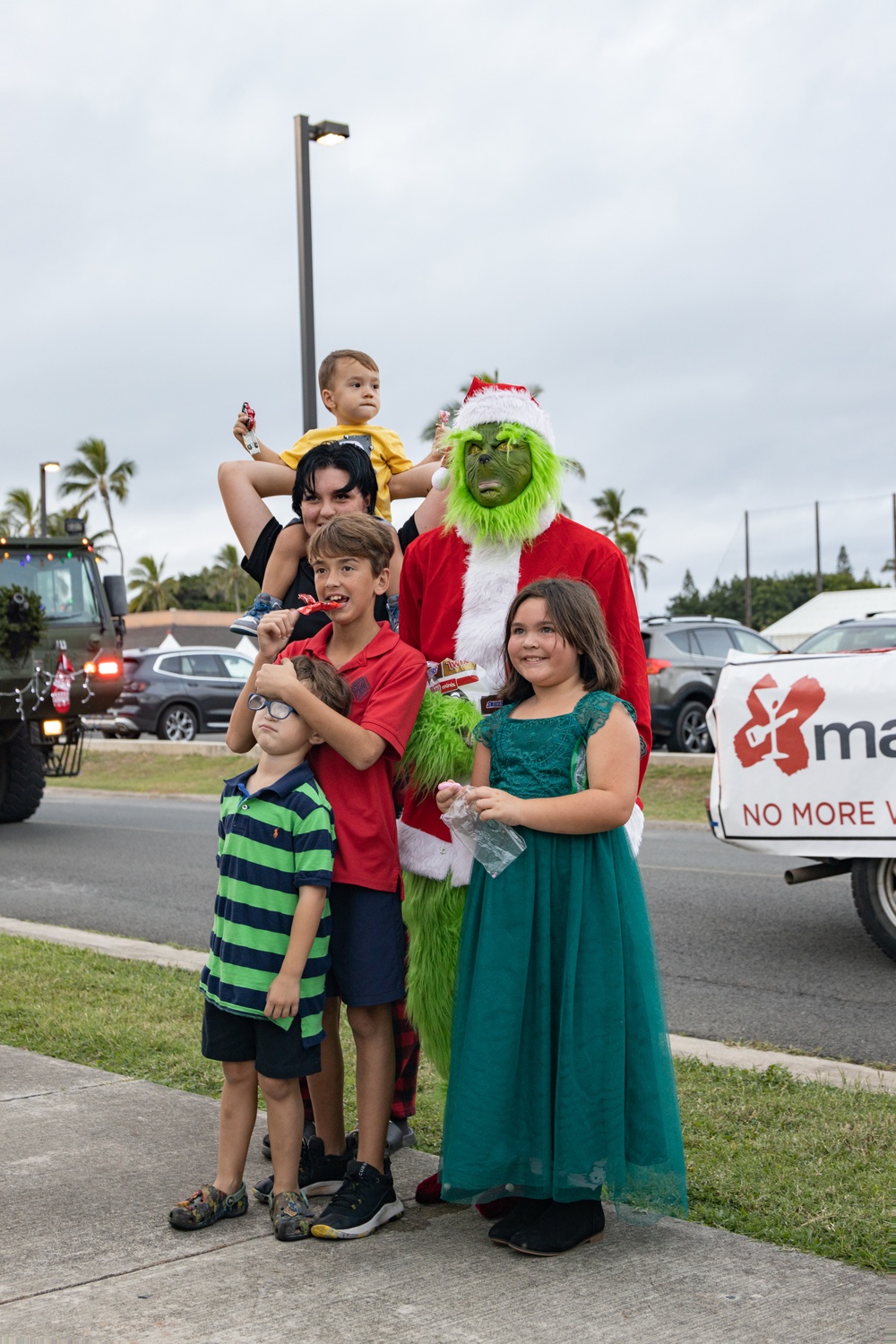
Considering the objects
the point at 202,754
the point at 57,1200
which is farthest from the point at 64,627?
the point at 57,1200

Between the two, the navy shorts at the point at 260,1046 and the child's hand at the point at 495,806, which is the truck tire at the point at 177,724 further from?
the child's hand at the point at 495,806

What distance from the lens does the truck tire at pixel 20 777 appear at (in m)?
12.5

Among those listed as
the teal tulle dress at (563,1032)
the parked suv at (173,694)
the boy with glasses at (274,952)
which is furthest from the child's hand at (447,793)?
the parked suv at (173,694)

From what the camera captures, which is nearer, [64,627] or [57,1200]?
[57,1200]

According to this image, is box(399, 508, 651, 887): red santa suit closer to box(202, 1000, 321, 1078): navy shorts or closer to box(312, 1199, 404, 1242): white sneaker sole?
box(202, 1000, 321, 1078): navy shorts

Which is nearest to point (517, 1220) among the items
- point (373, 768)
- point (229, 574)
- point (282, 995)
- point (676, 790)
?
point (282, 995)

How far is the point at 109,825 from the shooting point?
13109 mm

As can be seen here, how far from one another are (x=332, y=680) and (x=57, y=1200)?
1.44m

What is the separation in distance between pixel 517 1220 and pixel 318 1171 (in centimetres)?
64

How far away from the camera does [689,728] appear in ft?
52.7

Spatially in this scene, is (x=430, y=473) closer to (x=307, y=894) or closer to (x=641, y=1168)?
(x=307, y=894)

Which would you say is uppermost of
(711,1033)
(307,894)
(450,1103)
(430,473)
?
(430,473)

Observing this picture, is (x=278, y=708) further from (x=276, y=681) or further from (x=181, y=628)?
(x=181, y=628)

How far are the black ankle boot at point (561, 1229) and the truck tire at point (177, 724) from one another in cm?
1872
